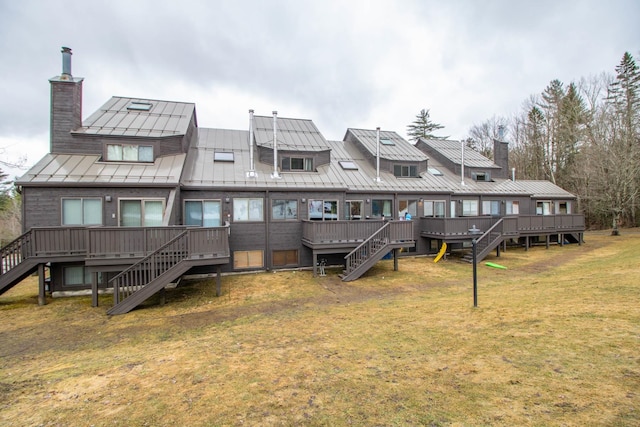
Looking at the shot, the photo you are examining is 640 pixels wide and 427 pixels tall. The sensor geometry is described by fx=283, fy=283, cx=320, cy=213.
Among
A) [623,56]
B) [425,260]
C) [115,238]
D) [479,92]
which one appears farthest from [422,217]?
[623,56]

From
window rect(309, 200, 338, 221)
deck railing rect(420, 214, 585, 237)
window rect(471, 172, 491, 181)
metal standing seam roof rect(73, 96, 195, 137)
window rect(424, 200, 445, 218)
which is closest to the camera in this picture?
metal standing seam roof rect(73, 96, 195, 137)

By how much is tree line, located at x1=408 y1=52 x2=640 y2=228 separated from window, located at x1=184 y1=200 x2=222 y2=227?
25.5m

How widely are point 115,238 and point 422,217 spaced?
51.5ft

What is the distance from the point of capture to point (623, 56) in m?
32.3

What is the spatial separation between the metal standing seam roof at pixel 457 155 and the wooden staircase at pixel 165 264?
19252mm

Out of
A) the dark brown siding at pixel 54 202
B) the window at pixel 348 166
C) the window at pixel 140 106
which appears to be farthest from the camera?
the window at pixel 348 166

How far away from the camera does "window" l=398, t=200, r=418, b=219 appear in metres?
17.4

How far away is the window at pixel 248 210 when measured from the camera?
1377cm

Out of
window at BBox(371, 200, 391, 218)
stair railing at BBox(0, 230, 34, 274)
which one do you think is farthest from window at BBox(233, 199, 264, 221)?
stair railing at BBox(0, 230, 34, 274)

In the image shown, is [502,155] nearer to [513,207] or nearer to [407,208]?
[513,207]

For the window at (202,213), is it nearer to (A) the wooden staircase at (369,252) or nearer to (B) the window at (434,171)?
(A) the wooden staircase at (369,252)

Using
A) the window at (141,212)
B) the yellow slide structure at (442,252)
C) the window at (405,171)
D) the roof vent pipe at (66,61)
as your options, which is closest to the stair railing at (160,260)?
the window at (141,212)

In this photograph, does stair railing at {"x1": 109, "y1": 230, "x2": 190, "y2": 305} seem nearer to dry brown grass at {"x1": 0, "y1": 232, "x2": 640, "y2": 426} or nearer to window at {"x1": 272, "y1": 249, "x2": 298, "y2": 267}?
dry brown grass at {"x1": 0, "y1": 232, "x2": 640, "y2": 426}

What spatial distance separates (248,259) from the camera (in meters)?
14.0
